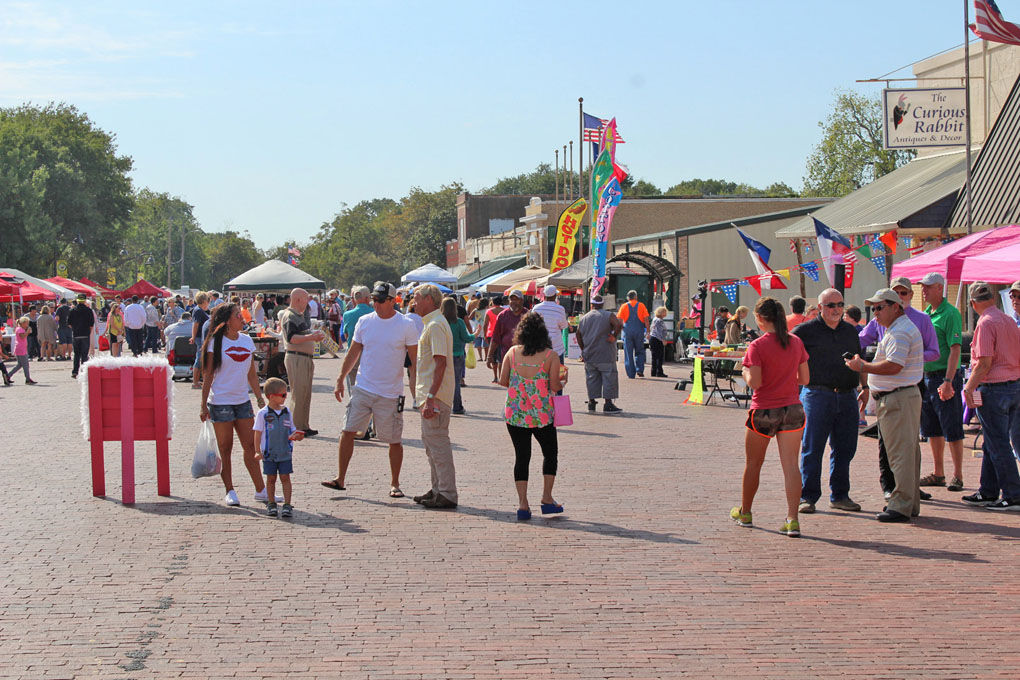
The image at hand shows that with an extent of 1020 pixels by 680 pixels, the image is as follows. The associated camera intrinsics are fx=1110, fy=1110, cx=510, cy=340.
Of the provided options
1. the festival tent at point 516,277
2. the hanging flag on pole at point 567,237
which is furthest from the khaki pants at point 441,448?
the festival tent at point 516,277

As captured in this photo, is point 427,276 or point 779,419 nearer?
point 779,419

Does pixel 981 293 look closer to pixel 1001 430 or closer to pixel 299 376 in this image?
pixel 1001 430

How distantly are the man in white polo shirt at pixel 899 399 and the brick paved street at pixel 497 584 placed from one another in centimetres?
27

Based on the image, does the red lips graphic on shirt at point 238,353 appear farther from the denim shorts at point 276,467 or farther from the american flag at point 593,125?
the american flag at point 593,125

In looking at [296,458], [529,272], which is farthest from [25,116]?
[296,458]

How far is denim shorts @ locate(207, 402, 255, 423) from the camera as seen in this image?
9.26m

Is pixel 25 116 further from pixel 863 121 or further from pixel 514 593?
Answer: pixel 514 593

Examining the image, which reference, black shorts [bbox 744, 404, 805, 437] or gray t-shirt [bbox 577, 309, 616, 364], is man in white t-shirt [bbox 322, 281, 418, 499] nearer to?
black shorts [bbox 744, 404, 805, 437]

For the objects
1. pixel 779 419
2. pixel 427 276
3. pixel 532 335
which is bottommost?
pixel 779 419

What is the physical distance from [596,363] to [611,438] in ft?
10.6

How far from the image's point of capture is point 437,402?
905cm

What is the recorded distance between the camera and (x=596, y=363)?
16875 mm

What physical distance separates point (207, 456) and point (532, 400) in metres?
2.82

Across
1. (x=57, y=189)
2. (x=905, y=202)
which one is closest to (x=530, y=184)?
(x=57, y=189)
